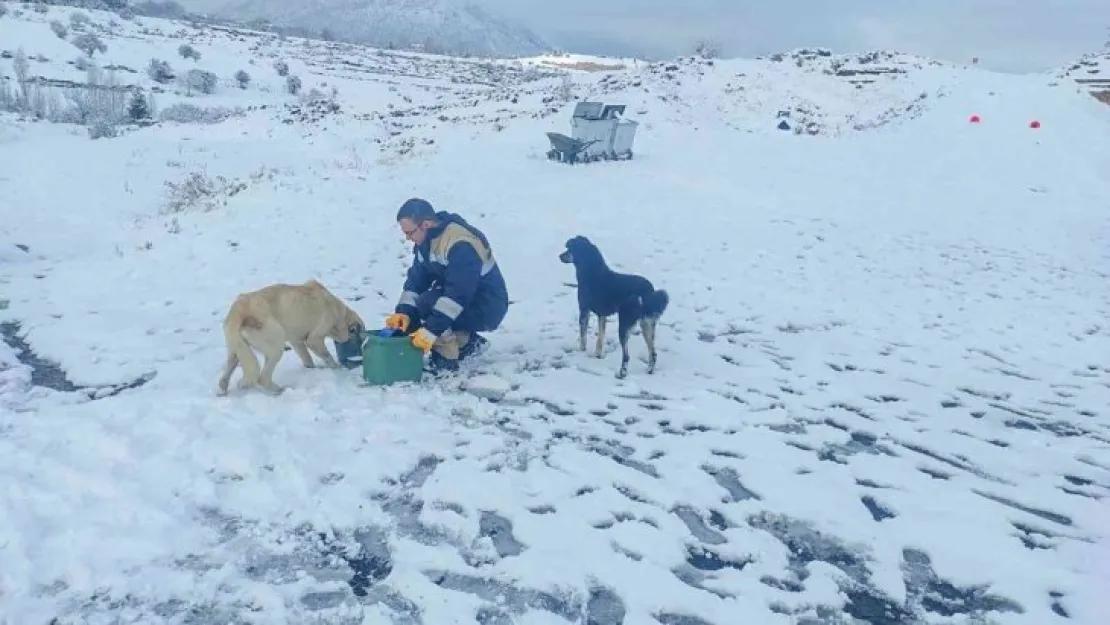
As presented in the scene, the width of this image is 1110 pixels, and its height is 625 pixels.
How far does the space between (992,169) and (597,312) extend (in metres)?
16.9

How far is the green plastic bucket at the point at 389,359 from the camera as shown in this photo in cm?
620

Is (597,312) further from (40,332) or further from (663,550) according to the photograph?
(40,332)

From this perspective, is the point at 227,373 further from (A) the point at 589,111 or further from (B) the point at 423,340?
(A) the point at 589,111

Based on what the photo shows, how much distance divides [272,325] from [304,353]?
83cm

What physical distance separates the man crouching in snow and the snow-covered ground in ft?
1.24

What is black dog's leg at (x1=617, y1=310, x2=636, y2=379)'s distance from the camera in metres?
6.77

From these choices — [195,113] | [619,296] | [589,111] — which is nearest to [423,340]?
[619,296]

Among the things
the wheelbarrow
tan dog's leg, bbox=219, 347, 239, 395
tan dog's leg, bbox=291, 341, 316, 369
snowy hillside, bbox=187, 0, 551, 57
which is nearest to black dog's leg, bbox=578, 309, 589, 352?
tan dog's leg, bbox=291, 341, 316, 369

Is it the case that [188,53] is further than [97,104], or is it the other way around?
[188,53]

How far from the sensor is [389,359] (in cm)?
625

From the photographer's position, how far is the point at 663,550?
13.9 feet

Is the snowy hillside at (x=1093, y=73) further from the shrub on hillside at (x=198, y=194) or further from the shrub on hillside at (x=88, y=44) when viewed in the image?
the shrub on hillside at (x=88, y=44)

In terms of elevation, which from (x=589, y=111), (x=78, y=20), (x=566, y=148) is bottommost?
(x=78, y=20)

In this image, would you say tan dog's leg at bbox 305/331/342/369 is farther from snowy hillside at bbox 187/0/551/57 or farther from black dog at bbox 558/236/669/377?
snowy hillside at bbox 187/0/551/57
